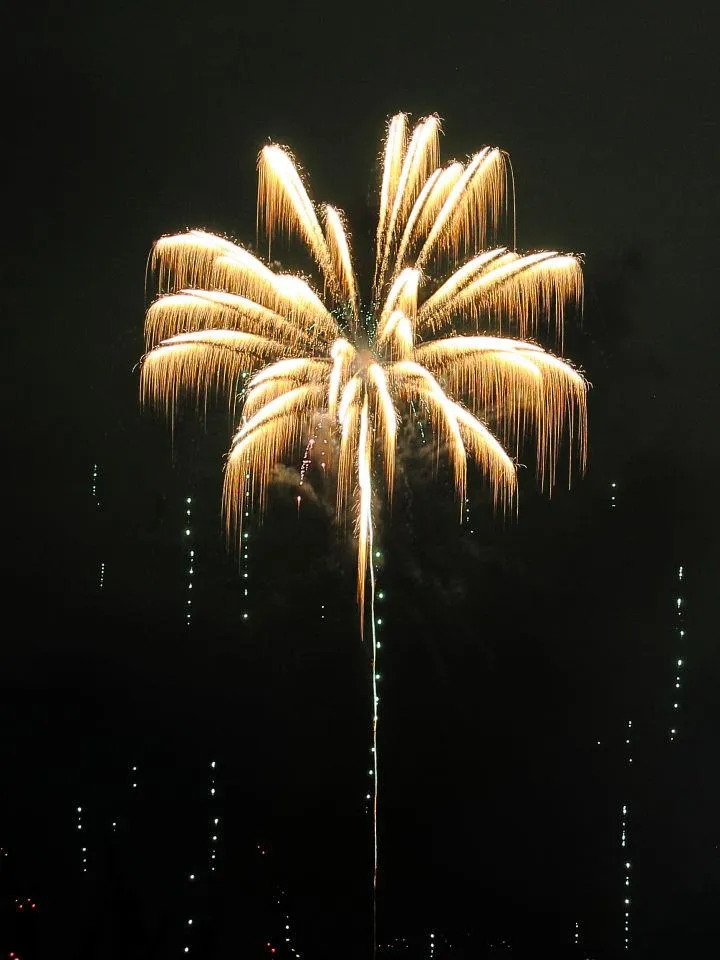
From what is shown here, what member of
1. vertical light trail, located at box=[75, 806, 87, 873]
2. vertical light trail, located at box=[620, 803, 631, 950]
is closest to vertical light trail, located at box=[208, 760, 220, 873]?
vertical light trail, located at box=[75, 806, 87, 873]

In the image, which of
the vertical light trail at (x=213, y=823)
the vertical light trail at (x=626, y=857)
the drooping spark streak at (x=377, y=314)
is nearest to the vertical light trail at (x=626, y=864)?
the vertical light trail at (x=626, y=857)

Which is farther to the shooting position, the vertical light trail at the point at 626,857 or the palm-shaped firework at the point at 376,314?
the vertical light trail at the point at 626,857

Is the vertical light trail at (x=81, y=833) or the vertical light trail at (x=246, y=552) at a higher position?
the vertical light trail at (x=246, y=552)

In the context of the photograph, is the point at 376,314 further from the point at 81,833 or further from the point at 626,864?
the point at 626,864

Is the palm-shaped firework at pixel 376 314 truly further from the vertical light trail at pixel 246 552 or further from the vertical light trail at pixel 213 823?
the vertical light trail at pixel 213 823

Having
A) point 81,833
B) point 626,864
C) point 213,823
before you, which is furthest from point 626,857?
point 81,833

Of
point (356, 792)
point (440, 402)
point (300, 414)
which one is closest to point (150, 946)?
point (356, 792)

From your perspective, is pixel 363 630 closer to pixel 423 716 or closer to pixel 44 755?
pixel 423 716
